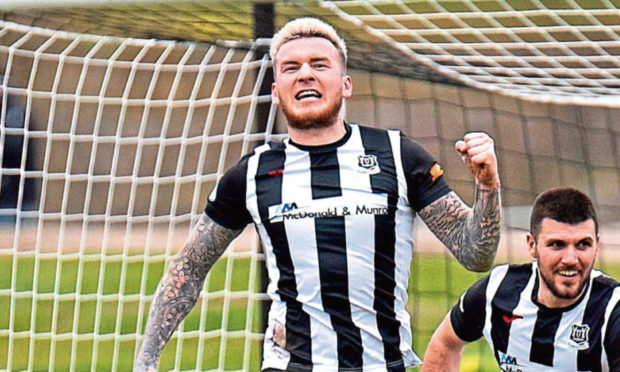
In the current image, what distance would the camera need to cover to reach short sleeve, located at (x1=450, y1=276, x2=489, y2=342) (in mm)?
4363

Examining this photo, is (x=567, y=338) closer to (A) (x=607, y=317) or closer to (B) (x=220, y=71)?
(A) (x=607, y=317)

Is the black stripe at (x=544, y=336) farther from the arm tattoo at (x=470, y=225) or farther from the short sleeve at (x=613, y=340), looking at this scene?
the arm tattoo at (x=470, y=225)

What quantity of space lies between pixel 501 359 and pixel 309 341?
1.18m

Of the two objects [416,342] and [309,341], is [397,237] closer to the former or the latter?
[309,341]

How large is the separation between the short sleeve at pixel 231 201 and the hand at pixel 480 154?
0.89 meters

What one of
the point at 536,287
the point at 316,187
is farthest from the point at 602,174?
the point at 316,187

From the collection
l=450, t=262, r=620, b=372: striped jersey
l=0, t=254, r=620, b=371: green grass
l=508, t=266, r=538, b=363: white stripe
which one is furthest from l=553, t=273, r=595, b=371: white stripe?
l=0, t=254, r=620, b=371: green grass

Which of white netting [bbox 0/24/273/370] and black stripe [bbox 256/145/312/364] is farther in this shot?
white netting [bbox 0/24/273/370]

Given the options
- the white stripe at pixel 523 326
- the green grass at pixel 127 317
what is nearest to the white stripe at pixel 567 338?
the white stripe at pixel 523 326

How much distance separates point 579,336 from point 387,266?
105 cm

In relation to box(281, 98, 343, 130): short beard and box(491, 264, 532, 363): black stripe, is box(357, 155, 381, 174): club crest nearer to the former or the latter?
box(281, 98, 343, 130): short beard

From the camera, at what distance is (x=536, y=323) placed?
13.9 ft

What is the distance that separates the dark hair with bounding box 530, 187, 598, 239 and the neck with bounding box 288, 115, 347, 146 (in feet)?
3.17

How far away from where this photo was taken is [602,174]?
16469 mm
